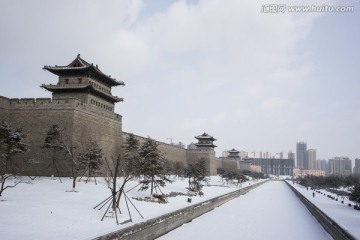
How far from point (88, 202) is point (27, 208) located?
3.62 meters

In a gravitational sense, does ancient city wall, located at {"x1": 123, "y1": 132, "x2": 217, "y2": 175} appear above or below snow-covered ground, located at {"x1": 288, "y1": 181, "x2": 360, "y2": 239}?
above

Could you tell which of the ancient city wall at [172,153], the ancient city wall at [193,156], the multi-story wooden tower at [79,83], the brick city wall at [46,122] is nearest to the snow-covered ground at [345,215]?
the brick city wall at [46,122]

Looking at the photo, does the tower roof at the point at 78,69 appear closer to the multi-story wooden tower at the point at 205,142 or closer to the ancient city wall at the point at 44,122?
the ancient city wall at the point at 44,122

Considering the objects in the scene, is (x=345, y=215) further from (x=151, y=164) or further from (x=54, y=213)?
(x=54, y=213)

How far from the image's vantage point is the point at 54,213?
12922 millimetres

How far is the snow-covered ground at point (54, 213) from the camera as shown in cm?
1009

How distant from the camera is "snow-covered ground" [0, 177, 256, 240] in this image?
1009cm

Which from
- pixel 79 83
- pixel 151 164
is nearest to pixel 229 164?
pixel 79 83

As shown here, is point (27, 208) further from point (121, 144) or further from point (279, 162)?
point (279, 162)

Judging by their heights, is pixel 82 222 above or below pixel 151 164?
below

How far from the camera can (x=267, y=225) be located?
15.9 meters

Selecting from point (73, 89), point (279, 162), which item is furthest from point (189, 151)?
point (279, 162)

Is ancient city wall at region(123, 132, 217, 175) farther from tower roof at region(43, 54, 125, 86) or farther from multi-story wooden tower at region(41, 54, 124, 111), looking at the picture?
tower roof at region(43, 54, 125, 86)

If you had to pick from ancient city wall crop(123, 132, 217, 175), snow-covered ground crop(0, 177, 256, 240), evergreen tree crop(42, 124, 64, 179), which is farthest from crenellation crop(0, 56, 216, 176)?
ancient city wall crop(123, 132, 217, 175)
